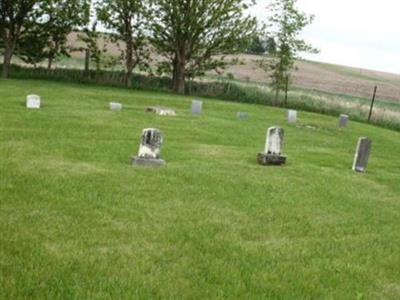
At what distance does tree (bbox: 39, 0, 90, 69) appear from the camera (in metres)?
25.8

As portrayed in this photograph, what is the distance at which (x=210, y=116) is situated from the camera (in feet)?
62.2

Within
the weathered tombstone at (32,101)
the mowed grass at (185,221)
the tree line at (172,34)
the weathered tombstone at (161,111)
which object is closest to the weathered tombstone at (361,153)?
the mowed grass at (185,221)

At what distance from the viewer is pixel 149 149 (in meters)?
9.69

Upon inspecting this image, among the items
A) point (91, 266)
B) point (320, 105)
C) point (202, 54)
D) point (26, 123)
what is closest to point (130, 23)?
point (202, 54)

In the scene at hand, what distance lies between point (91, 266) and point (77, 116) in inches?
400

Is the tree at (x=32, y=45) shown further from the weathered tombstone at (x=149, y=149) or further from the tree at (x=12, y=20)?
the weathered tombstone at (x=149, y=149)

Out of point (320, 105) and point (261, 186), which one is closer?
point (261, 186)

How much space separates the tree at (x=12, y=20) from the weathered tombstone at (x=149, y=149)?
57.3 ft

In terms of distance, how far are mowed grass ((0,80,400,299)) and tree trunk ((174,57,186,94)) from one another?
50.8ft

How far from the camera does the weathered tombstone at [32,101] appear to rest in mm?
15195

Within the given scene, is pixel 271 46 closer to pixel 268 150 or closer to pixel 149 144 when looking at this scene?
pixel 268 150

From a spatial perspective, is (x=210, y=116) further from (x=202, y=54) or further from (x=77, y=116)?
(x=202, y=54)

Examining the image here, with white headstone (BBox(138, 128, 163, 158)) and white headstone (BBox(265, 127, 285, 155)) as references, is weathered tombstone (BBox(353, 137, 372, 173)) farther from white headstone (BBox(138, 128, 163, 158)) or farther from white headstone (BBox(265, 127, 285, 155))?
white headstone (BBox(138, 128, 163, 158))

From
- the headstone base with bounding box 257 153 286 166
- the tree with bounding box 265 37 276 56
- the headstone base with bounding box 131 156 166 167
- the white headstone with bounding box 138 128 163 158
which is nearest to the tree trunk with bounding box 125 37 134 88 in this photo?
the tree with bounding box 265 37 276 56
